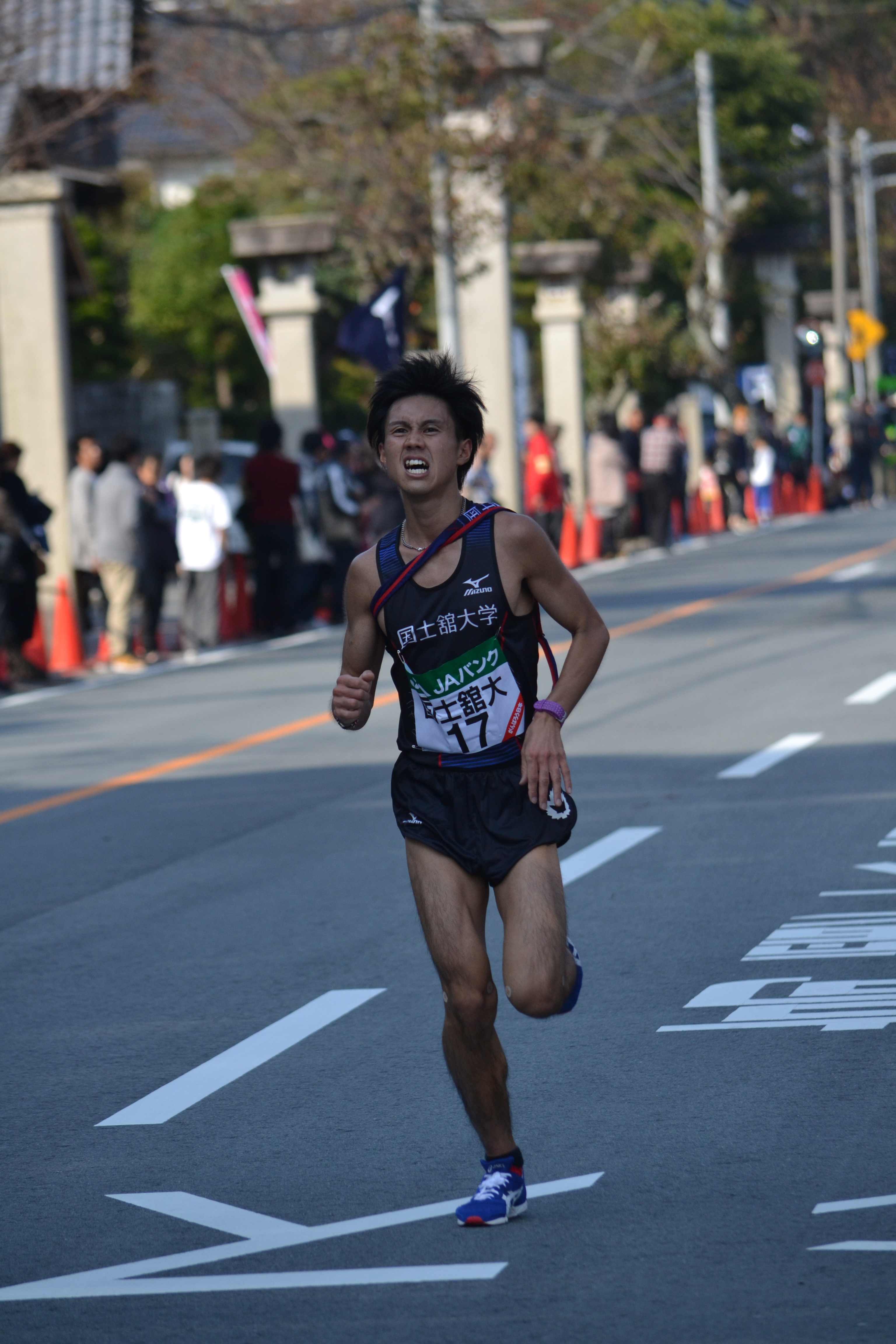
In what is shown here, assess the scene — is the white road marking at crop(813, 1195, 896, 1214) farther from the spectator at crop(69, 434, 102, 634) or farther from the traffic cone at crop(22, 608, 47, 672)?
the spectator at crop(69, 434, 102, 634)

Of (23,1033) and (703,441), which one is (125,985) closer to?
(23,1033)

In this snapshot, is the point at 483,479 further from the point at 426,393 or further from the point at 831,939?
the point at 426,393

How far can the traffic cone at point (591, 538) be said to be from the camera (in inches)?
1197

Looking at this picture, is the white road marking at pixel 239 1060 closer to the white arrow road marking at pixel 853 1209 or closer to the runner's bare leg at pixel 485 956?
the runner's bare leg at pixel 485 956

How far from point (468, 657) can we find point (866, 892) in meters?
3.84

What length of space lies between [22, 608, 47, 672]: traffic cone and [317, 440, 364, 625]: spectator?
3837mm

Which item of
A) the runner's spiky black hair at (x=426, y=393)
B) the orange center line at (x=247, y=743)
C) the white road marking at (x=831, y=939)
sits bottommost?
the orange center line at (x=247, y=743)

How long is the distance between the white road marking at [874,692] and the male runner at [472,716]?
9578 mm

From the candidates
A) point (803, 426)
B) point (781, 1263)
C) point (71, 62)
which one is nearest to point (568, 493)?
point (71, 62)

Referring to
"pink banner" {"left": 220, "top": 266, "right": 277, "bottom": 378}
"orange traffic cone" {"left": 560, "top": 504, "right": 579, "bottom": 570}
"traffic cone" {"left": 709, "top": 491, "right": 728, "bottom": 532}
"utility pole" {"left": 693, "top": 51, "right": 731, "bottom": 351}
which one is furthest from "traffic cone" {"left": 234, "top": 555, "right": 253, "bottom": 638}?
"utility pole" {"left": 693, "top": 51, "right": 731, "bottom": 351}

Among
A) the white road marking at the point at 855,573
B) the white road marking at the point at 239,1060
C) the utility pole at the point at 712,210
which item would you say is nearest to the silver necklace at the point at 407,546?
the white road marking at the point at 239,1060

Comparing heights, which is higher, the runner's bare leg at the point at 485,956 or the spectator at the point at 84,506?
the spectator at the point at 84,506

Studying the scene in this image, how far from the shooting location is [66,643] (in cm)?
1980

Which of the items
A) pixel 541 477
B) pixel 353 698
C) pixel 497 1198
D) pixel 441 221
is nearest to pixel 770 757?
pixel 353 698
